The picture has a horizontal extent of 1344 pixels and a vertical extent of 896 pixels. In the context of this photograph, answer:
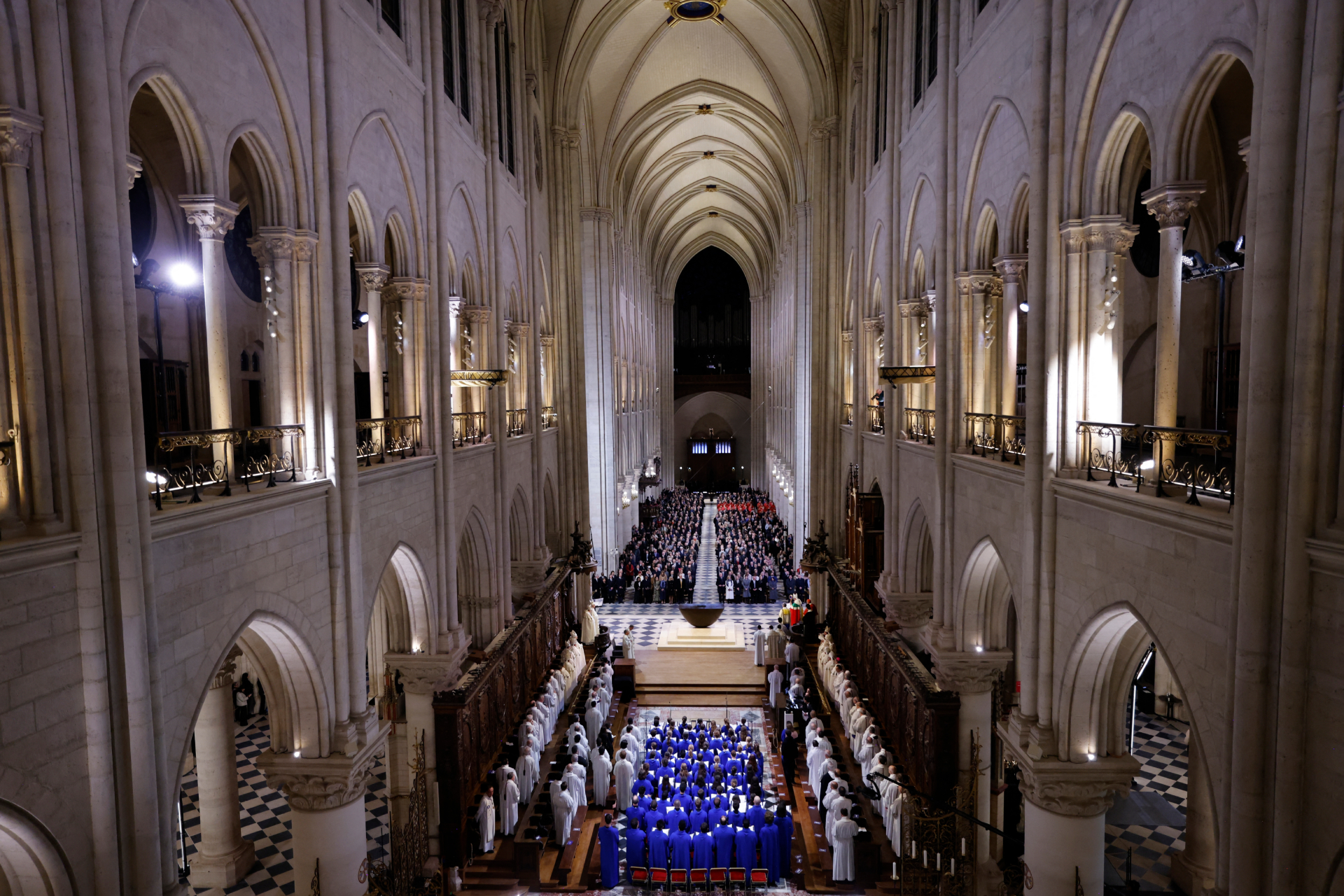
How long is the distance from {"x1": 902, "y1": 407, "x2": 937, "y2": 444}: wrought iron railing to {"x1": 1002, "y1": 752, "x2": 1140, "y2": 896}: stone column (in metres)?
5.93

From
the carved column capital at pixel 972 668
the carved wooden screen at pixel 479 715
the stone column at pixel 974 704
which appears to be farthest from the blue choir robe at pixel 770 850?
the carved wooden screen at pixel 479 715

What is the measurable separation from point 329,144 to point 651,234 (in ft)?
121

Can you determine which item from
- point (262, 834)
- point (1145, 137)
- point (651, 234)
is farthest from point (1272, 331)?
point (651, 234)

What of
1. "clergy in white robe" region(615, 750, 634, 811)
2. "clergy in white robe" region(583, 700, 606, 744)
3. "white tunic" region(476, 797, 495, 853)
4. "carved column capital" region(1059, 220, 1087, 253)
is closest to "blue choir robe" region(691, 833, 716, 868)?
"clergy in white robe" region(615, 750, 634, 811)

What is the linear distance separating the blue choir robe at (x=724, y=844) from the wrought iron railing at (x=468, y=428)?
7.09 metres

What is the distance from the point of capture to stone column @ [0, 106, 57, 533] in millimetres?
4770

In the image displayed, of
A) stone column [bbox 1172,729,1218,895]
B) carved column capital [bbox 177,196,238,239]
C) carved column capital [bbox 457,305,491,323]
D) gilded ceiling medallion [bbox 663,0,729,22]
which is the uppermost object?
gilded ceiling medallion [bbox 663,0,729,22]

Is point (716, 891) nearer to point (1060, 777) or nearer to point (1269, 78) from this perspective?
point (1060, 777)

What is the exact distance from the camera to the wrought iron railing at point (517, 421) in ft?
54.6

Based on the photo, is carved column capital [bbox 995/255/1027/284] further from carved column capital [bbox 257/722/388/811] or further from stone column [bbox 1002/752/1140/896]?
carved column capital [bbox 257/722/388/811]

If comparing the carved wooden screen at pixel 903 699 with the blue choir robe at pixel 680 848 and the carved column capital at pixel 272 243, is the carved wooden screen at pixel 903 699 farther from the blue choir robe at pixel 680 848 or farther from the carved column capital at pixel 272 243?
the carved column capital at pixel 272 243

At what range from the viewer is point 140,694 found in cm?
548

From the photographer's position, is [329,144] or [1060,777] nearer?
[1060,777]

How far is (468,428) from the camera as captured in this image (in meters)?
14.1
